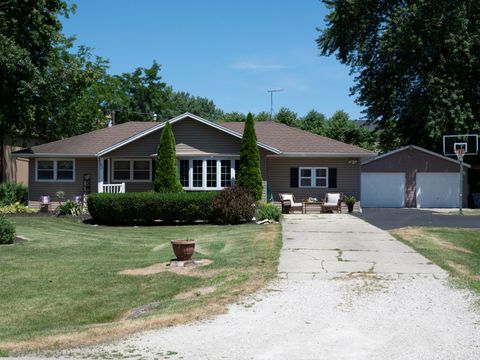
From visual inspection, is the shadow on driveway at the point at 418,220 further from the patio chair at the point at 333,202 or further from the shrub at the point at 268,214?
the shrub at the point at 268,214

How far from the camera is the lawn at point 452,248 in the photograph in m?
10.6

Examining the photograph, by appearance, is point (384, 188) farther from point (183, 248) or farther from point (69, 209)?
point (183, 248)

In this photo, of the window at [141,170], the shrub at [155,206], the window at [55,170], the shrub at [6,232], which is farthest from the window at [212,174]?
the shrub at [6,232]

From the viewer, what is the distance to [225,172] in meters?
26.2

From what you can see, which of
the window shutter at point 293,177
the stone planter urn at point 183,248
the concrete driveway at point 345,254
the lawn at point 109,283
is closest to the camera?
the lawn at point 109,283

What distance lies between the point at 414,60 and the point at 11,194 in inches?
951

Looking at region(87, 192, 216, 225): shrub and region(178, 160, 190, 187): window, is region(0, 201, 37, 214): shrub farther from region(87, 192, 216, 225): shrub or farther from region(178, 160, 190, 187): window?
region(178, 160, 190, 187): window

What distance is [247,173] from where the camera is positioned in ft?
78.5

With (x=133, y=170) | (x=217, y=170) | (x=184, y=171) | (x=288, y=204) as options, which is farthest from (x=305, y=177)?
(x=133, y=170)

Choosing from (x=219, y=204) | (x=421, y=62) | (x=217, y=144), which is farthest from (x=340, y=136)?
(x=219, y=204)

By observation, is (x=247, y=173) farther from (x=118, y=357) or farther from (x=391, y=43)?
(x=118, y=357)

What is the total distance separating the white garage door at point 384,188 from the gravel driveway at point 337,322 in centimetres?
1879

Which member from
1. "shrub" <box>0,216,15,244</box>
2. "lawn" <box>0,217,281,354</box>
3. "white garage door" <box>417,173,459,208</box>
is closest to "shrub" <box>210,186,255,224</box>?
"lawn" <box>0,217,281,354</box>

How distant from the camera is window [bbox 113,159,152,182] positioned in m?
27.6
